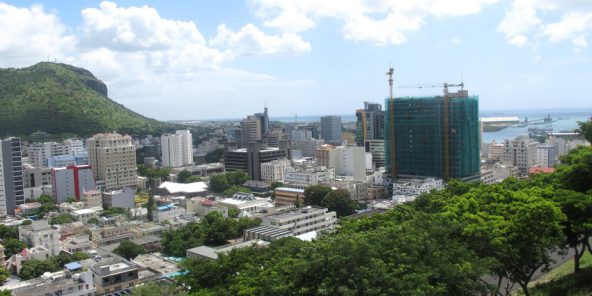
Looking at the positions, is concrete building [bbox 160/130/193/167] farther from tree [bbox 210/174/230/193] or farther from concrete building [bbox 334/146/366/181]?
concrete building [bbox 334/146/366/181]

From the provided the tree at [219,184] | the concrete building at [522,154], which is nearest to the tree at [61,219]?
the tree at [219,184]

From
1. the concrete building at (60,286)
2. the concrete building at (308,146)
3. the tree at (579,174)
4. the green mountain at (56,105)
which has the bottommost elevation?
the concrete building at (60,286)

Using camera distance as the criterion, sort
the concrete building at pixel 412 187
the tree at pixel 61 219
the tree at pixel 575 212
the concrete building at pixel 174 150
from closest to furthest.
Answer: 1. the tree at pixel 575 212
2. the tree at pixel 61 219
3. the concrete building at pixel 412 187
4. the concrete building at pixel 174 150

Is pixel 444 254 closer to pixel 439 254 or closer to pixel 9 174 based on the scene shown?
pixel 439 254

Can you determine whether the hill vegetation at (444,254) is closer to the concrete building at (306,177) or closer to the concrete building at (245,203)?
the concrete building at (245,203)

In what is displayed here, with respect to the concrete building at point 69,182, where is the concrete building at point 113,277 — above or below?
below

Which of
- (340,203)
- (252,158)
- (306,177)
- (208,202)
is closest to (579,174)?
(340,203)
